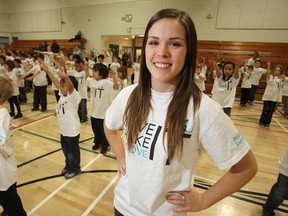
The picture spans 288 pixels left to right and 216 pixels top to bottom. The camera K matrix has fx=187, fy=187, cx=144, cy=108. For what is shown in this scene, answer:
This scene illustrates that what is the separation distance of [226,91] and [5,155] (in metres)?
4.21

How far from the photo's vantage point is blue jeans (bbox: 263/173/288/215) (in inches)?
85.7

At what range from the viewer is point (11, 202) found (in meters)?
1.93

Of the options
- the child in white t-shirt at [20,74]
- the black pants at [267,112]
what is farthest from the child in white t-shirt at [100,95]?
the black pants at [267,112]

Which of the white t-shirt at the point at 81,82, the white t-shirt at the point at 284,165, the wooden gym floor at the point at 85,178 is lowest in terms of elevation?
the wooden gym floor at the point at 85,178

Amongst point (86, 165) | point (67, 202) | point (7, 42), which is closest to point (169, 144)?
point (67, 202)

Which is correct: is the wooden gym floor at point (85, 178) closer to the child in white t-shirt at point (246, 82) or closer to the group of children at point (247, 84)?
the group of children at point (247, 84)

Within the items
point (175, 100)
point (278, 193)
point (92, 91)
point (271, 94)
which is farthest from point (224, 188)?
point (271, 94)

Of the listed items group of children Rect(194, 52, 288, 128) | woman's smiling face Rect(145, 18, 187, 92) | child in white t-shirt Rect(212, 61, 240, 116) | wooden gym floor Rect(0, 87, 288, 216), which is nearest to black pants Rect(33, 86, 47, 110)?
wooden gym floor Rect(0, 87, 288, 216)

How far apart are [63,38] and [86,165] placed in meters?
14.3

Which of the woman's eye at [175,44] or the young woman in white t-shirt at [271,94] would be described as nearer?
the woman's eye at [175,44]

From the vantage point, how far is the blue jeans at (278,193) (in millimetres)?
2178

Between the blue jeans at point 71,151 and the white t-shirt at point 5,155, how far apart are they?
1.03m

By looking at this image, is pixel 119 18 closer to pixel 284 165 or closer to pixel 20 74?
pixel 20 74

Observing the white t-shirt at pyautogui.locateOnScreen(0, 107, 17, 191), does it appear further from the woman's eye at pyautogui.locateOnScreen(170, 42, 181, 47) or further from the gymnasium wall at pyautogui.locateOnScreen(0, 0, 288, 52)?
the gymnasium wall at pyautogui.locateOnScreen(0, 0, 288, 52)
